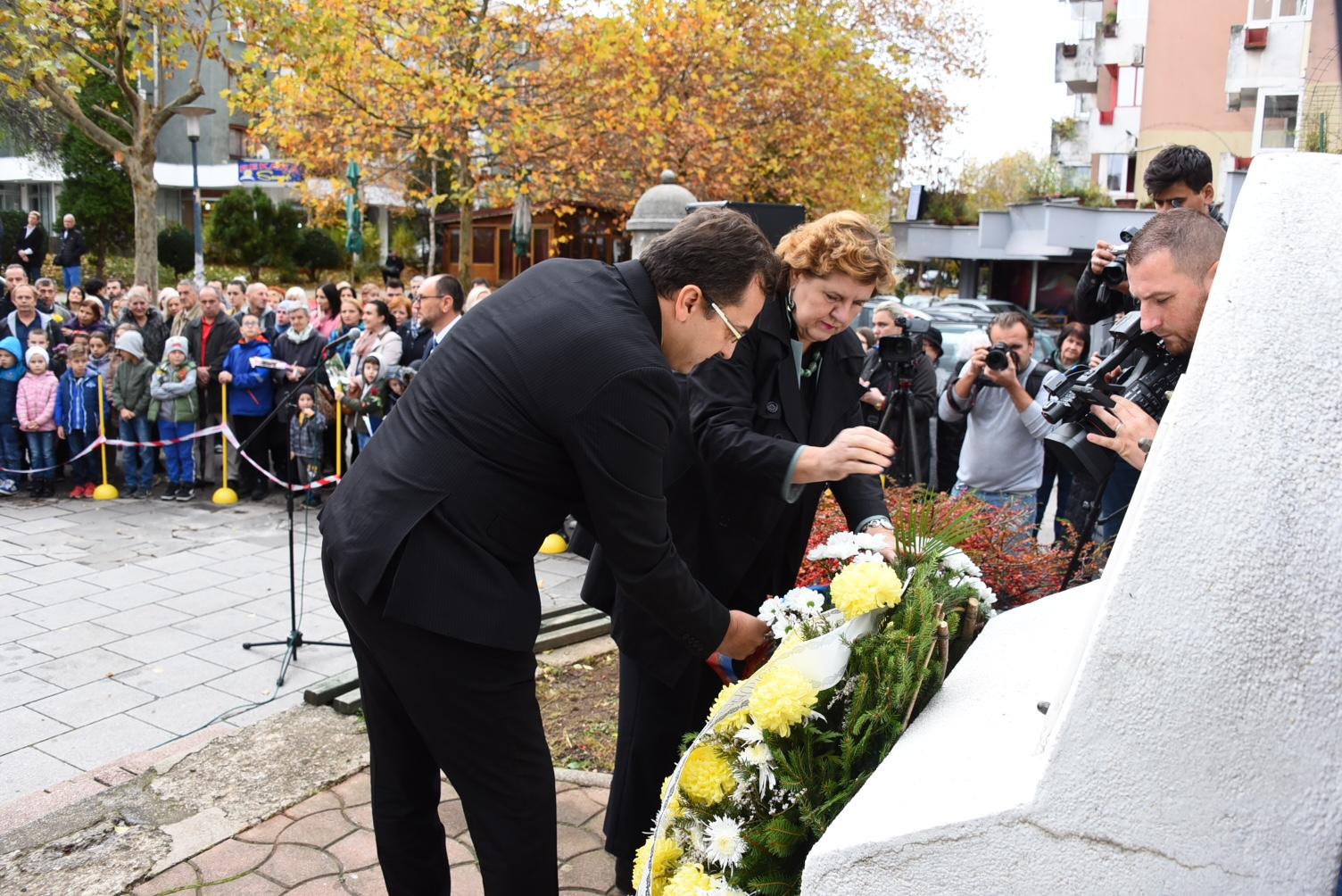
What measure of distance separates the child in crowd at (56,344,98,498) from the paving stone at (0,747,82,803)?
6237 millimetres

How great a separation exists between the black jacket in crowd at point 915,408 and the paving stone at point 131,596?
465 cm

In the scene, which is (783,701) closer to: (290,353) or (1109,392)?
(1109,392)

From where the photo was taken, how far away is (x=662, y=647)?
3.07 meters

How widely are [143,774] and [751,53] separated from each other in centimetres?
1973

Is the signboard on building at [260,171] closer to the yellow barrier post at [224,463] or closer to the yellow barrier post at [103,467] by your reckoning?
the yellow barrier post at [103,467]

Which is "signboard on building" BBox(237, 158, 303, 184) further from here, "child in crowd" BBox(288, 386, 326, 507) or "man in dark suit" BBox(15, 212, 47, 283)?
"child in crowd" BBox(288, 386, 326, 507)

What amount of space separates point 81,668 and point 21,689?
1.10ft

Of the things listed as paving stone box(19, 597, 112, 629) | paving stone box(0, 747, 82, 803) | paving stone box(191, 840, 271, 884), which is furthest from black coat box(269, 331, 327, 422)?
paving stone box(191, 840, 271, 884)

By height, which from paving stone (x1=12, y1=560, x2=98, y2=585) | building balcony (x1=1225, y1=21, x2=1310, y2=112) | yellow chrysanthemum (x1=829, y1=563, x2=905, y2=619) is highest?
building balcony (x1=1225, y1=21, x2=1310, y2=112)

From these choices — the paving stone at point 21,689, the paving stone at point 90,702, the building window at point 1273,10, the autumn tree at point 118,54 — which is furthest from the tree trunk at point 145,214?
the building window at point 1273,10

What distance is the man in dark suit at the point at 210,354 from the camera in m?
10.4

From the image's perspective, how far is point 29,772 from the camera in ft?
14.9

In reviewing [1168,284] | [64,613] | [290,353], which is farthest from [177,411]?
[1168,284]

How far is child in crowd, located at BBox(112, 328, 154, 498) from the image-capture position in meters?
10.3
